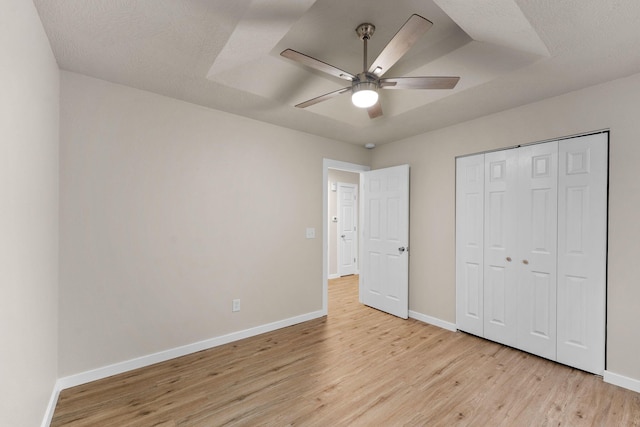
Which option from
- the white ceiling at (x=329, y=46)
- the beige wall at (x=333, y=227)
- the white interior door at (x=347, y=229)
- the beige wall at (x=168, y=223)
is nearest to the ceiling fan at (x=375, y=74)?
the white ceiling at (x=329, y=46)

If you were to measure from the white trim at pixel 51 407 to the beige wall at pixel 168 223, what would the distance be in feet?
0.49

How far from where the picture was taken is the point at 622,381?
2.23 meters

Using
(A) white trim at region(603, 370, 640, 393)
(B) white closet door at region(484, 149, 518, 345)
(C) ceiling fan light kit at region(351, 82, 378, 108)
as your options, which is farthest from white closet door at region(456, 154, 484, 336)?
(C) ceiling fan light kit at region(351, 82, 378, 108)

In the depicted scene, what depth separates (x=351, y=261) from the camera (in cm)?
652

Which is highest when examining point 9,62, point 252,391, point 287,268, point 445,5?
point 445,5

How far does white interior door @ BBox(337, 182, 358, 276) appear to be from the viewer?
6.29 metres

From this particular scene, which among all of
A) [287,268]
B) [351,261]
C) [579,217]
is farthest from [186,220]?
[351,261]

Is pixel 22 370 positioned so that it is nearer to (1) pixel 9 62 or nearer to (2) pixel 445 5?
(1) pixel 9 62

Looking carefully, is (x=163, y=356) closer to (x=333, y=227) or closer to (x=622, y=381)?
(x=622, y=381)

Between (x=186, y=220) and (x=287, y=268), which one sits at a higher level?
(x=186, y=220)

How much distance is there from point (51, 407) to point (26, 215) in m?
1.40

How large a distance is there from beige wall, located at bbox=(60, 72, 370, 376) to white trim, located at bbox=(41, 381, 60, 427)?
0.49 feet

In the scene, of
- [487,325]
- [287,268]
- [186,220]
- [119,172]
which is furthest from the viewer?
[287,268]

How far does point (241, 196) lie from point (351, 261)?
13.0 feet
